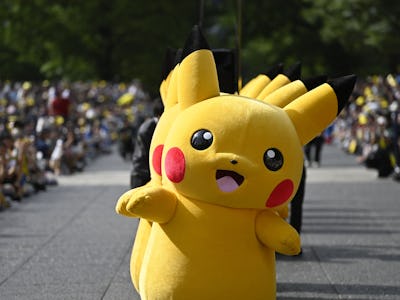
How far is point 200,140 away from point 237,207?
1.78 ft

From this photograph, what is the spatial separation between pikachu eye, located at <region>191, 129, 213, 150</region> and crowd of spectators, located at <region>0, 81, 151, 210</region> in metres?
9.66

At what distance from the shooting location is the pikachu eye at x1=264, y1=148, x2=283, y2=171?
769cm

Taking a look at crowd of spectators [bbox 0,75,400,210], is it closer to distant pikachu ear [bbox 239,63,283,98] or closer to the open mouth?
distant pikachu ear [bbox 239,63,283,98]

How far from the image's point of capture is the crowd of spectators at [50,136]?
1853 centimetres

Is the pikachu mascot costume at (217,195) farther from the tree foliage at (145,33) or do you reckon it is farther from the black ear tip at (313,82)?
the tree foliage at (145,33)

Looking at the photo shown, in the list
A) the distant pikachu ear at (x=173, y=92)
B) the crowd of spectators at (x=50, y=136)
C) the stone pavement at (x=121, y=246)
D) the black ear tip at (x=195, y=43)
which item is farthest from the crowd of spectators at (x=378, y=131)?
the black ear tip at (x=195, y=43)

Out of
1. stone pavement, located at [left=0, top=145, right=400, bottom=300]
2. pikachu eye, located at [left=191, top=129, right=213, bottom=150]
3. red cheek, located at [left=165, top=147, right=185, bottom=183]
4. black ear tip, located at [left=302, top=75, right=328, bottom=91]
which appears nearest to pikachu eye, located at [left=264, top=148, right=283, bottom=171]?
pikachu eye, located at [left=191, top=129, right=213, bottom=150]

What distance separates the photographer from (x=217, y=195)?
768 cm

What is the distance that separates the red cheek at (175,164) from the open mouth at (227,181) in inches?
10.0

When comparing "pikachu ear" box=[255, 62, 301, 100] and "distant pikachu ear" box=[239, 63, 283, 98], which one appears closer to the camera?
"pikachu ear" box=[255, 62, 301, 100]

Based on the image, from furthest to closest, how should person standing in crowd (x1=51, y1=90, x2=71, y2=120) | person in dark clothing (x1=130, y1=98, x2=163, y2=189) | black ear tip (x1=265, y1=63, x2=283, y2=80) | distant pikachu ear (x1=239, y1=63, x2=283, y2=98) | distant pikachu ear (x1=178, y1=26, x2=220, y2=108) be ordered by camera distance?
Answer: person standing in crowd (x1=51, y1=90, x2=71, y2=120), person in dark clothing (x1=130, y1=98, x2=163, y2=189), black ear tip (x1=265, y1=63, x2=283, y2=80), distant pikachu ear (x1=239, y1=63, x2=283, y2=98), distant pikachu ear (x1=178, y1=26, x2=220, y2=108)

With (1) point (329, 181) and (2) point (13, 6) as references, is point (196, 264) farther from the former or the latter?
(2) point (13, 6)

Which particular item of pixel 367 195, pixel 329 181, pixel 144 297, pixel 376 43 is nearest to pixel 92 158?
pixel 329 181

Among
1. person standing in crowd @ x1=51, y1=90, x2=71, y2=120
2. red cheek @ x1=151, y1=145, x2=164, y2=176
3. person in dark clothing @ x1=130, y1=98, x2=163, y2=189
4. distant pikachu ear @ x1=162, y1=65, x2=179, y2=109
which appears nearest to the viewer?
red cheek @ x1=151, y1=145, x2=164, y2=176
